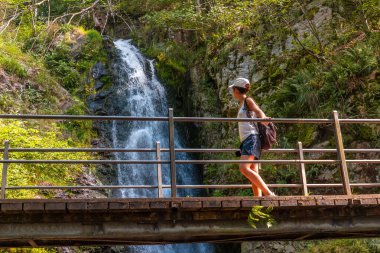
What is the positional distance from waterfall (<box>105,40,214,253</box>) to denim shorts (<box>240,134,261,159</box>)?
8718 millimetres

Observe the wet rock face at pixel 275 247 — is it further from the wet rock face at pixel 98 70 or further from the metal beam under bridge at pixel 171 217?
the wet rock face at pixel 98 70

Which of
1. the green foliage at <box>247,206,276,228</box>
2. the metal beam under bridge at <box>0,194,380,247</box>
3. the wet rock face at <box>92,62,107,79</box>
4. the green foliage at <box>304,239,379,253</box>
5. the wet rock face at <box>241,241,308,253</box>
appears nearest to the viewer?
the metal beam under bridge at <box>0,194,380,247</box>

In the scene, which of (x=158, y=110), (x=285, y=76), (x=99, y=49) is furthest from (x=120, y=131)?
(x=285, y=76)

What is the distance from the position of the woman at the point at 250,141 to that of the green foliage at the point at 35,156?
828 cm

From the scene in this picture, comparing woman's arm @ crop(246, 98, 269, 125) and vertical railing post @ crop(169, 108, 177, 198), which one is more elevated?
woman's arm @ crop(246, 98, 269, 125)

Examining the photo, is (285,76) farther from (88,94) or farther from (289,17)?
(88,94)

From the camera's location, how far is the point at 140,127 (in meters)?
17.9

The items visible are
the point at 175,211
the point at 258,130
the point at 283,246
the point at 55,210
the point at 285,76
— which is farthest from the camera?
the point at 285,76

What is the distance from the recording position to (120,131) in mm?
17844

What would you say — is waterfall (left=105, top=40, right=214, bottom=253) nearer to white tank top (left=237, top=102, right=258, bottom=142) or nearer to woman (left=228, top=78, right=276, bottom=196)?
woman (left=228, top=78, right=276, bottom=196)

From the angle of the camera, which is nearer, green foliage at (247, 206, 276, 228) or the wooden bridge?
the wooden bridge

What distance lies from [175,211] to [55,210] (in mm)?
1490

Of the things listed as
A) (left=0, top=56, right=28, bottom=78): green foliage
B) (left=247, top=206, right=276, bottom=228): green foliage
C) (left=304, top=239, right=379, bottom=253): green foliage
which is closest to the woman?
(left=247, top=206, right=276, bottom=228): green foliage

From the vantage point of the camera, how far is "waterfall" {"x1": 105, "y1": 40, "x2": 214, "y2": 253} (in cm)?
1586
